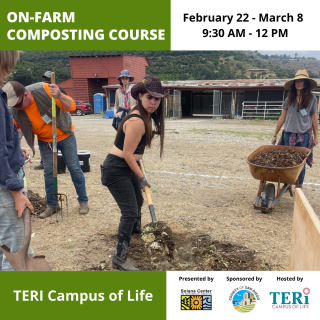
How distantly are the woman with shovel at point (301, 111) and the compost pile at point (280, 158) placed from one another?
0.25 metres

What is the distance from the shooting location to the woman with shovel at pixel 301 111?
4.70m

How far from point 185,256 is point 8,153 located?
83.0 inches

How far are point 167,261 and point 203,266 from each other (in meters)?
0.40

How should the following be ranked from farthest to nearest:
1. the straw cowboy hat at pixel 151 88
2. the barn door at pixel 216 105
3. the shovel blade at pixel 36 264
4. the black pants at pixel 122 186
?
1. the barn door at pixel 216 105
2. the black pants at pixel 122 186
3. the straw cowboy hat at pixel 151 88
4. the shovel blade at pixel 36 264

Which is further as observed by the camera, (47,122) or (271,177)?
(271,177)

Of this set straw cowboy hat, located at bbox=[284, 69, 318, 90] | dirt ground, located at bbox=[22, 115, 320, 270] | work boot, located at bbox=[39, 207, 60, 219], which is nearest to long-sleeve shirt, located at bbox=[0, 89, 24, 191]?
dirt ground, located at bbox=[22, 115, 320, 270]

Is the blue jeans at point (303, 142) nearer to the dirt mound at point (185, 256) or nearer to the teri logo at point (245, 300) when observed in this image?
the dirt mound at point (185, 256)

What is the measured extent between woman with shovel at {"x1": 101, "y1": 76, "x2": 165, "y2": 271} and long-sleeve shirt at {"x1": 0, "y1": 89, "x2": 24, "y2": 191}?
0.91 m

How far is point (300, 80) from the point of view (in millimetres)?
4641

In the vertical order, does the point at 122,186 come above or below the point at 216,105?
below

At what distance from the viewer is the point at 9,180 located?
78.6 inches

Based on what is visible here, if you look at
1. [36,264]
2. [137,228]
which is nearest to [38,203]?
[137,228]

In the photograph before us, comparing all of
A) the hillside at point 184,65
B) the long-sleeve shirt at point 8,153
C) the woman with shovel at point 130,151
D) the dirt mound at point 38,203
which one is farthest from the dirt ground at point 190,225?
the hillside at point 184,65

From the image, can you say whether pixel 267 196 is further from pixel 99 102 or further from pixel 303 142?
pixel 99 102
